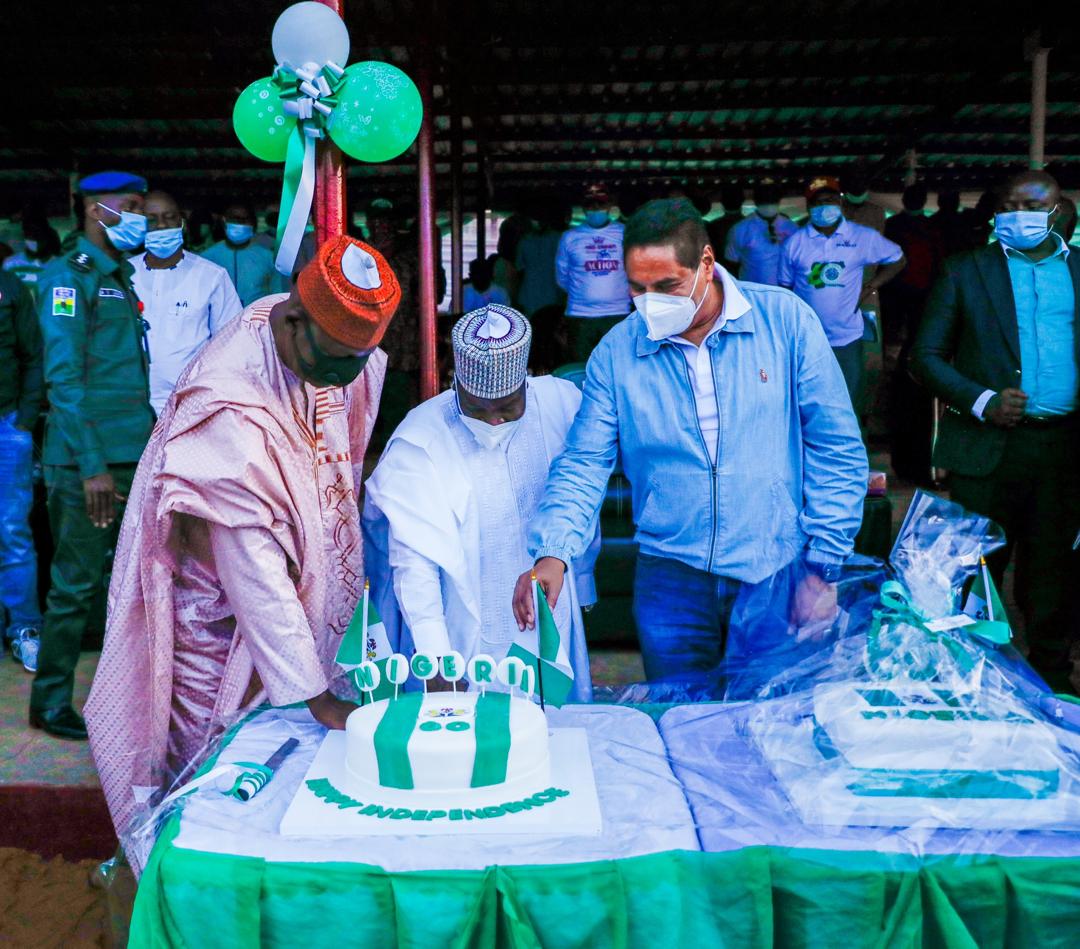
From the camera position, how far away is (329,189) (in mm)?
2828

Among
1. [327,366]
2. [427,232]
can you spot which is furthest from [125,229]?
[327,366]

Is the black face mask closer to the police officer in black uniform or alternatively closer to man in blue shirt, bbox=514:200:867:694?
man in blue shirt, bbox=514:200:867:694

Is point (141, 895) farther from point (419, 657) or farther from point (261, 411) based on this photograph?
point (261, 411)

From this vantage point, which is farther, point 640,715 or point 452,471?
point 452,471

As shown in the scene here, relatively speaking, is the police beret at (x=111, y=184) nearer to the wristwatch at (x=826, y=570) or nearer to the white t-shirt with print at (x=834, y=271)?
the wristwatch at (x=826, y=570)

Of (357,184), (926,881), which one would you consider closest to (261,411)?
(926,881)

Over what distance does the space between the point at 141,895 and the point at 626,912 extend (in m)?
0.66

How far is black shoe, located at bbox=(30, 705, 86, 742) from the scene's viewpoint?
3.62m

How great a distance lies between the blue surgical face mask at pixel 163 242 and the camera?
461 cm

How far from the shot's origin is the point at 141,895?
142 cm

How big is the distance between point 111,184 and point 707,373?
2.39 metres

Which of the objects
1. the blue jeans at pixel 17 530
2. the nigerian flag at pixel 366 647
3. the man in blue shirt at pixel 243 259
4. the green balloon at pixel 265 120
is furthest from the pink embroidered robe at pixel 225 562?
the man in blue shirt at pixel 243 259

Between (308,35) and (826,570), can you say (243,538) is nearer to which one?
(826,570)

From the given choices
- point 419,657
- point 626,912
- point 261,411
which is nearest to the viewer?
point 626,912
